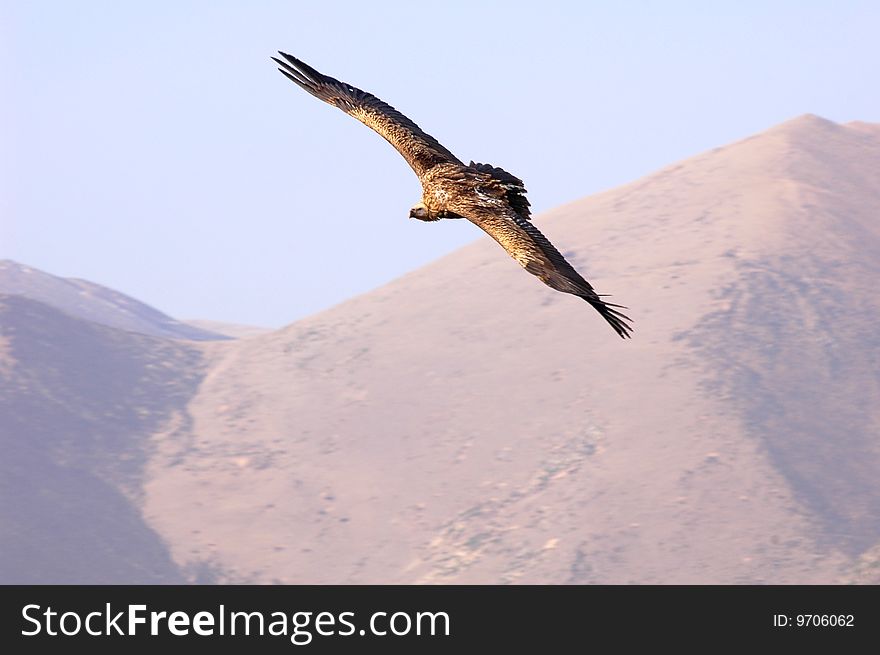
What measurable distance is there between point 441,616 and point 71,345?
219 ft

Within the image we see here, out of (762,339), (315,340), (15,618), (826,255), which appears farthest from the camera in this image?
(315,340)

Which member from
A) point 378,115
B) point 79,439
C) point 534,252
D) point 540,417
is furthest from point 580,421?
point 534,252

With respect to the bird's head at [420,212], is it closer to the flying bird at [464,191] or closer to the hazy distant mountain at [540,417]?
the flying bird at [464,191]

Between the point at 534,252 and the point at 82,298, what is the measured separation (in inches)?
6778

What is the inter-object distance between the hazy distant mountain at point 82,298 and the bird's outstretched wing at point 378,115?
147008 mm

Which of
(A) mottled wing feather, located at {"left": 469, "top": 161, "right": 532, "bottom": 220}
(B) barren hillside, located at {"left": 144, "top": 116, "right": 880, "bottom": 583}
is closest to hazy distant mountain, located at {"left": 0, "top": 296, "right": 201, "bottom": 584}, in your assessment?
(B) barren hillside, located at {"left": 144, "top": 116, "right": 880, "bottom": 583}

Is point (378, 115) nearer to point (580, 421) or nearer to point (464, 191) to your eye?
point (464, 191)

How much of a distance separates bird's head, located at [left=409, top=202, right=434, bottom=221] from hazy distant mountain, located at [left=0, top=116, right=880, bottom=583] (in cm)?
5714

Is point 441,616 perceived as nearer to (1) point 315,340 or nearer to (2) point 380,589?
(2) point 380,589

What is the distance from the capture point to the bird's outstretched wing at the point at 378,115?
25828mm

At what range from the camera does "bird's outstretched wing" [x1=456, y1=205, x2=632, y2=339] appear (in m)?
18.6

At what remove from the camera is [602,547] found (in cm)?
8162

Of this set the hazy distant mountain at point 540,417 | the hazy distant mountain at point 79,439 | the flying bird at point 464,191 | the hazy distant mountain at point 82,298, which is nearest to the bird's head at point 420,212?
the flying bird at point 464,191

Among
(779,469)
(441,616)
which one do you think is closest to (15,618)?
(441,616)
